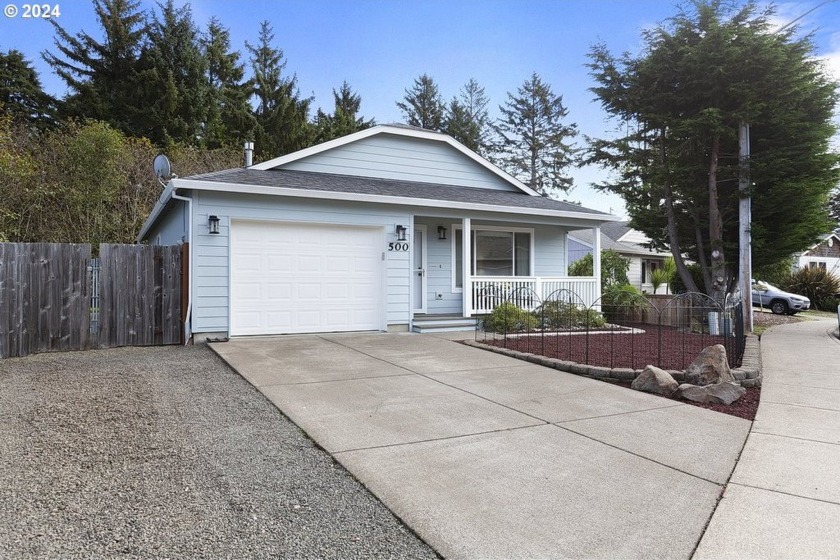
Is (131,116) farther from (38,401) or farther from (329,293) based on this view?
(38,401)

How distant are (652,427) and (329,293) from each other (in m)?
6.46

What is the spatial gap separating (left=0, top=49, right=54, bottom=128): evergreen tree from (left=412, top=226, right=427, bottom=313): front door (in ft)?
56.5

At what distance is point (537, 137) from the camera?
120ft

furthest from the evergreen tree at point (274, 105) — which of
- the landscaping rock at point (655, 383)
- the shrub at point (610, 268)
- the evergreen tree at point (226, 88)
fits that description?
the landscaping rock at point (655, 383)

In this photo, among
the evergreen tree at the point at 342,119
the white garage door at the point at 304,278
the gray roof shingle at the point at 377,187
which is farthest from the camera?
the evergreen tree at the point at 342,119

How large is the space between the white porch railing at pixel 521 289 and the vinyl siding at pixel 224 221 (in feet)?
7.07

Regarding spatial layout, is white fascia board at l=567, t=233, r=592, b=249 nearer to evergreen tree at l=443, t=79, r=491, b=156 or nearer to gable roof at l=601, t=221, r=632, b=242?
gable roof at l=601, t=221, r=632, b=242

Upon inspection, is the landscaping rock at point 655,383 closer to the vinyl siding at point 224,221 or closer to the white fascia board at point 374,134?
the vinyl siding at point 224,221

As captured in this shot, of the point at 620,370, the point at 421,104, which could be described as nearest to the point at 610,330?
the point at 620,370

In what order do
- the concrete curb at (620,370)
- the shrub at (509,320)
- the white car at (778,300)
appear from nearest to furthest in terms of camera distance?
the concrete curb at (620,370)
the shrub at (509,320)
the white car at (778,300)

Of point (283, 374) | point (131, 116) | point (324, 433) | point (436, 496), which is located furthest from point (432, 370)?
point (131, 116)

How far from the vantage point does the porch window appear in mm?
11602

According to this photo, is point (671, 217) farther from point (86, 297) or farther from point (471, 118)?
point (471, 118)

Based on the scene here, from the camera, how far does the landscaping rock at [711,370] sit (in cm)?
546
